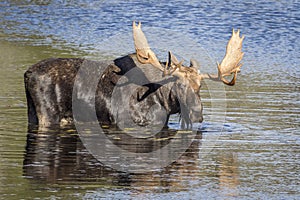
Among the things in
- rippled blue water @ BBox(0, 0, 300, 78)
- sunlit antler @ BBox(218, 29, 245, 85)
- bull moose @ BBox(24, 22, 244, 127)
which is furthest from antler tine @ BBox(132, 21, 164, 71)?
rippled blue water @ BBox(0, 0, 300, 78)

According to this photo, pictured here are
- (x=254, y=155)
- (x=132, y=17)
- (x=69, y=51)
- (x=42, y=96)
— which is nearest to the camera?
(x=254, y=155)

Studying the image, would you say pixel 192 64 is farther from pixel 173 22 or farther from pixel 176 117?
pixel 173 22

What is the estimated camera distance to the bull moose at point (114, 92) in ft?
38.2

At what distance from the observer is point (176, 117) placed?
41.6ft

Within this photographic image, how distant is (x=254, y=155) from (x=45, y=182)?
8.63 ft

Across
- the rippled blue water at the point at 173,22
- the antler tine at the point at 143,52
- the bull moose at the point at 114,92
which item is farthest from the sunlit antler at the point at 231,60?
the rippled blue water at the point at 173,22

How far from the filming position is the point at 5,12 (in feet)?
Result: 74.9

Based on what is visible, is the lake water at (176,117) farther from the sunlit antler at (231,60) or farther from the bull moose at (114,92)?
the sunlit antler at (231,60)

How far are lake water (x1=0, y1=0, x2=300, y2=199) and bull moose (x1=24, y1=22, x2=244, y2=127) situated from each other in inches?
13.6

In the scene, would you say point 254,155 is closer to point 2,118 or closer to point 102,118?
point 102,118

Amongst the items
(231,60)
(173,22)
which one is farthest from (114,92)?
(173,22)

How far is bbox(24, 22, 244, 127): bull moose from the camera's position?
11.6m

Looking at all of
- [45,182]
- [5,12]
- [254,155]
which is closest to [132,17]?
[5,12]

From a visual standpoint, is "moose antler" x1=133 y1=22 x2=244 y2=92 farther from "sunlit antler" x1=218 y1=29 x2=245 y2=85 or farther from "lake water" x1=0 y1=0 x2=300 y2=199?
"lake water" x1=0 y1=0 x2=300 y2=199
